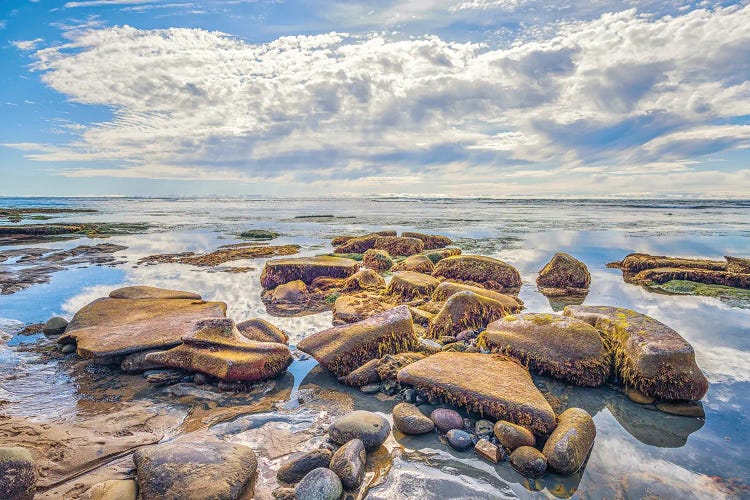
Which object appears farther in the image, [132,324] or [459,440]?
[132,324]

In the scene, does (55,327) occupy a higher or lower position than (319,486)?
higher

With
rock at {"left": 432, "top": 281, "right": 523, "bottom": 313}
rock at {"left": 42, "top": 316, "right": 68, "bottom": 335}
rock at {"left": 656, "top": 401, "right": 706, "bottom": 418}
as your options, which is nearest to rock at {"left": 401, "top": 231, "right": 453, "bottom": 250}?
rock at {"left": 432, "top": 281, "right": 523, "bottom": 313}

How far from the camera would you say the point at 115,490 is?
3020 mm

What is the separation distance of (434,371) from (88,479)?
358cm

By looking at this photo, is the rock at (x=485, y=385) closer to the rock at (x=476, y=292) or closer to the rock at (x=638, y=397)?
the rock at (x=638, y=397)

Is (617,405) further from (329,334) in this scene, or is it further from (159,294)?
(159,294)

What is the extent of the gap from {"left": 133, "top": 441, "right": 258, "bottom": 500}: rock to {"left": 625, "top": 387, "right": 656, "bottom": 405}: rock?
449cm

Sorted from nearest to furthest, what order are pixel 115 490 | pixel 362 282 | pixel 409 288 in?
pixel 115 490
pixel 409 288
pixel 362 282

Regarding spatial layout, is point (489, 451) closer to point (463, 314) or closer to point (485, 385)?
point (485, 385)

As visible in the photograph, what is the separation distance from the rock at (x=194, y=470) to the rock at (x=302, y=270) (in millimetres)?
7356

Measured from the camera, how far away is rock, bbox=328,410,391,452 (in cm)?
380

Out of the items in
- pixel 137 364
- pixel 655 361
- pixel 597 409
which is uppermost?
pixel 655 361

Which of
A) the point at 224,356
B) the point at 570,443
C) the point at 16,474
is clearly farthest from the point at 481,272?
the point at 16,474

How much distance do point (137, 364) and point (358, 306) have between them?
439cm
